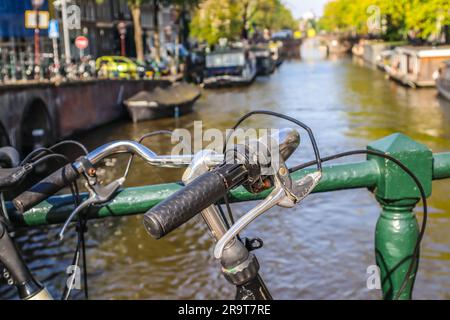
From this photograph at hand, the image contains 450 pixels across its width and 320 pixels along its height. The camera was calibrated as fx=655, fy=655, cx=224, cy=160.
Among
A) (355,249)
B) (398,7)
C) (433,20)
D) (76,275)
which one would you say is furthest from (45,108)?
(398,7)

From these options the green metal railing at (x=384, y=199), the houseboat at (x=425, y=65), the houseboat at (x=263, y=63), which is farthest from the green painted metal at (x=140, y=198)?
the houseboat at (x=263, y=63)

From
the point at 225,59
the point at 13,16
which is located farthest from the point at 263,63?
the point at 13,16

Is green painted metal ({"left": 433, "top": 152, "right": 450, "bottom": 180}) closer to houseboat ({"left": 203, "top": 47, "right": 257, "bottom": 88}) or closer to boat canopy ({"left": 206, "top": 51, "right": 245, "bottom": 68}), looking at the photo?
houseboat ({"left": 203, "top": 47, "right": 257, "bottom": 88})

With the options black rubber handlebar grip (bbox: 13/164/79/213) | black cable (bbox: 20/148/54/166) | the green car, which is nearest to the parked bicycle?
black rubber handlebar grip (bbox: 13/164/79/213)

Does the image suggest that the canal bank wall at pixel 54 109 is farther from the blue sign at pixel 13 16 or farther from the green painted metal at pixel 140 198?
the green painted metal at pixel 140 198

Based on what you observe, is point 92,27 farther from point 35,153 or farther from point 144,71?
point 35,153

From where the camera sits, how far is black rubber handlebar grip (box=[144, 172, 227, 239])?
1.44 metres

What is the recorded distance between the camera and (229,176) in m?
1.55

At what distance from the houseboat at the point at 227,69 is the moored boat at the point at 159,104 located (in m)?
10.4

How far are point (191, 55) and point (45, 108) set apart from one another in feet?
105

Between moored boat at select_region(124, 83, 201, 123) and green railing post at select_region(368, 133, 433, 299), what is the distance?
83.3 ft

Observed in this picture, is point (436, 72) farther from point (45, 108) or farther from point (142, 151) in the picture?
point (142, 151)

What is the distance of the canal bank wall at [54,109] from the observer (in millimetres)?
19094

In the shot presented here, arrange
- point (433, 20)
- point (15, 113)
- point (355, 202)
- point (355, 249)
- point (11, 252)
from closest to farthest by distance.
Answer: point (11, 252)
point (355, 249)
point (355, 202)
point (15, 113)
point (433, 20)
